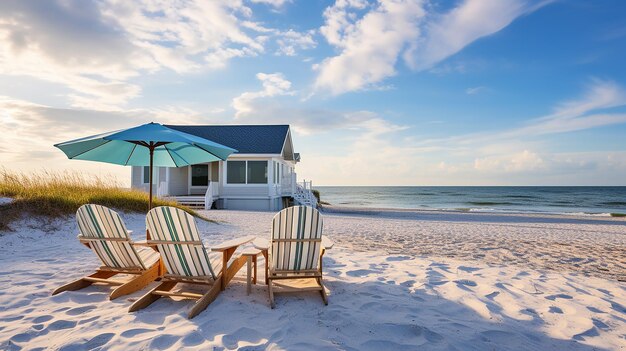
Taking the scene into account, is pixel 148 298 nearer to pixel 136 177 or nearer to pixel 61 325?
pixel 61 325

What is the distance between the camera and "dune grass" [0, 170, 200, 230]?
8.22m

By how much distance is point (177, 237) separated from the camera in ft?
12.2

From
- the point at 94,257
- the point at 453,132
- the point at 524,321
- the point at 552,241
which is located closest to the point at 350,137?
the point at 453,132

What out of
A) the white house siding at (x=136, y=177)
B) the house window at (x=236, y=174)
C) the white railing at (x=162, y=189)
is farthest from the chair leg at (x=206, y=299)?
the white house siding at (x=136, y=177)

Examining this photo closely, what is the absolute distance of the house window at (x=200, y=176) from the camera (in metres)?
21.7

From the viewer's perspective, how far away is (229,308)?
362 centimetres

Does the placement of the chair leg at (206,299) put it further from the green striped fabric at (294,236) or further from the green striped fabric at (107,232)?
the green striped fabric at (107,232)

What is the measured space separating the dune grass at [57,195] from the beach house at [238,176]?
723cm

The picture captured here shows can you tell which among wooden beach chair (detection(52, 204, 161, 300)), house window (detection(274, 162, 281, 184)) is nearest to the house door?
house window (detection(274, 162, 281, 184))

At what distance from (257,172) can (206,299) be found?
54.9 feet

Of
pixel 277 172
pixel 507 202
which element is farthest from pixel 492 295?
pixel 507 202

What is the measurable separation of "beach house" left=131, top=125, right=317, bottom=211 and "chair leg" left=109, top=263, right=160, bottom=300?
1428 cm

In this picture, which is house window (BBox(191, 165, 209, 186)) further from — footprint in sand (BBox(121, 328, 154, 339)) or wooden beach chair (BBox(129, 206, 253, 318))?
footprint in sand (BBox(121, 328, 154, 339))

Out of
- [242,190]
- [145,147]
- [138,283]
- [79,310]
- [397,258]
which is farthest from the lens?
[242,190]
